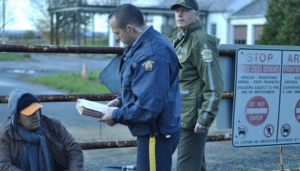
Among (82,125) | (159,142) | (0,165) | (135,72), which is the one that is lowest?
(82,125)

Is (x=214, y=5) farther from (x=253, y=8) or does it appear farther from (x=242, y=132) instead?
(x=242, y=132)

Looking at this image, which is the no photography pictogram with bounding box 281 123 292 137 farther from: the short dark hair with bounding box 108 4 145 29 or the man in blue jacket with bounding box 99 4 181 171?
the short dark hair with bounding box 108 4 145 29

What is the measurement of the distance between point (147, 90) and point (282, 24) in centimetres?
1368

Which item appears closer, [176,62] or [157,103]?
[157,103]

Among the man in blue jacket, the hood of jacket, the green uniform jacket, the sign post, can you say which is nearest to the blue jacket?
the man in blue jacket

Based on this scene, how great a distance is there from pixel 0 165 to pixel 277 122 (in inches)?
112

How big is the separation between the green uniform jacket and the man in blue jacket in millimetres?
726

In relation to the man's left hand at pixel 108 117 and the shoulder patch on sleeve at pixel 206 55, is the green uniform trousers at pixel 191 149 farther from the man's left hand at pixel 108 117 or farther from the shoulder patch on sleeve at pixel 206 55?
the man's left hand at pixel 108 117

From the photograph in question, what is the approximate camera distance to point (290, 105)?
4.79 m

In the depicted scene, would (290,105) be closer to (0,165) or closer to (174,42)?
(174,42)

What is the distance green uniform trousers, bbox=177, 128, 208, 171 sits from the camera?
4.03 metres

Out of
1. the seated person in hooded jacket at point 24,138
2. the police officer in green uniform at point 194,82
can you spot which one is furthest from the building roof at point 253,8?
the seated person in hooded jacket at point 24,138

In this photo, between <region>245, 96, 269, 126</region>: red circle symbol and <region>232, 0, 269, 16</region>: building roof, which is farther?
<region>232, 0, 269, 16</region>: building roof

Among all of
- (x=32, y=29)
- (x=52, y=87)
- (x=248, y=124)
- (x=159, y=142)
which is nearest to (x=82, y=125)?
(x=248, y=124)
